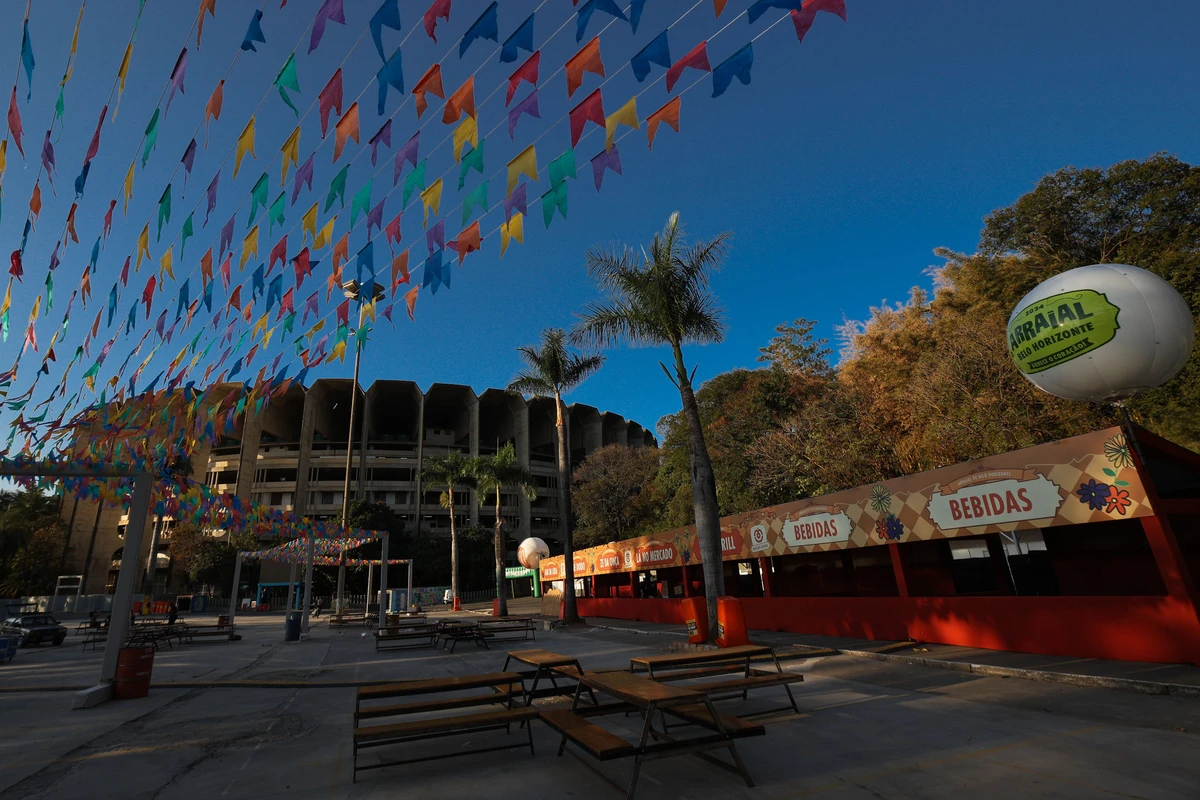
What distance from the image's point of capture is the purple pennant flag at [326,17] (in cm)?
390

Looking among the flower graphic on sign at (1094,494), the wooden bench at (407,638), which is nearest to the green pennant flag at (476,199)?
the flower graphic on sign at (1094,494)

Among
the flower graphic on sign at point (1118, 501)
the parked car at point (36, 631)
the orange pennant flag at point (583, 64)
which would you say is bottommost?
the parked car at point (36, 631)

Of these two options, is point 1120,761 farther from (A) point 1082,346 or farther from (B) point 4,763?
(B) point 4,763

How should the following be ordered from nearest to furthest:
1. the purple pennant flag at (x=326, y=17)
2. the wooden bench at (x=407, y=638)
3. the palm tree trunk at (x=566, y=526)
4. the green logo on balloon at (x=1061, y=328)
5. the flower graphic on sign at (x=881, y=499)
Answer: the purple pennant flag at (x=326, y=17) → the green logo on balloon at (x=1061, y=328) → the flower graphic on sign at (x=881, y=499) → the wooden bench at (x=407, y=638) → the palm tree trunk at (x=566, y=526)

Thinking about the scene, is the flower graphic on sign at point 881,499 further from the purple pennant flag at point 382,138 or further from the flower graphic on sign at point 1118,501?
the purple pennant flag at point 382,138

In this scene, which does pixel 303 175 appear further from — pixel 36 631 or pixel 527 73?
pixel 36 631

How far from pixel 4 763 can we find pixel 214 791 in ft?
10.4

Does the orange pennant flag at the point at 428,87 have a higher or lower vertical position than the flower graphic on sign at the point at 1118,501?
higher

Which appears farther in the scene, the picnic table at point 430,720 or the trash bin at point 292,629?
the trash bin at point 292,629

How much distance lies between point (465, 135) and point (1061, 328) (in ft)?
25.4

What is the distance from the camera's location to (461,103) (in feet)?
15.3

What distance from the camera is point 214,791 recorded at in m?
4.53

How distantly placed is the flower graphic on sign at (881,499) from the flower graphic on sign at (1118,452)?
168 inches

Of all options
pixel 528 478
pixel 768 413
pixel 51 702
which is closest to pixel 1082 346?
pixel 51 702
